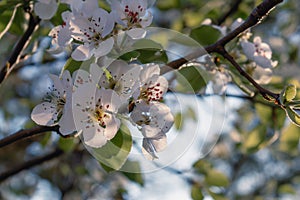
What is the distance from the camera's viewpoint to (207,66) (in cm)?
82

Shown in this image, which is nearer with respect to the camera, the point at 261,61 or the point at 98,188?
the point at 261,61

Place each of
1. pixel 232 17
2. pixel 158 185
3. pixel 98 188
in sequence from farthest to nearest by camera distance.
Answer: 1. pixel 158 185
2. pixel 98 188
3. pixel 232 17

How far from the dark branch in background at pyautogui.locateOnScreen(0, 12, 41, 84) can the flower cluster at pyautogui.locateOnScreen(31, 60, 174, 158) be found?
21 centimetres

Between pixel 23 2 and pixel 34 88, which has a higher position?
pixel 23 2

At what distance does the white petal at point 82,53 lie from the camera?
64cm

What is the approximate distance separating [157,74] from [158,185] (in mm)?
1531

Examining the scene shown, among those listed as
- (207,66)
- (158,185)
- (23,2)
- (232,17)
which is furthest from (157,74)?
(158,185)

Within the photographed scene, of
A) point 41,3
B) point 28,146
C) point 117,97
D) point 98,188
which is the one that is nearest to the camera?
point 117,97

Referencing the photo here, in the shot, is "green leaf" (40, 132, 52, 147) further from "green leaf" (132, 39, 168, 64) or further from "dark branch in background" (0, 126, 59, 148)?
"green leaf" (132, 39, 168, 64)

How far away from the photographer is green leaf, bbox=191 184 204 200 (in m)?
1.17

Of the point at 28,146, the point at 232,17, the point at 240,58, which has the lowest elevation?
the point at 28,146

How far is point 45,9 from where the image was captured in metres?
0.81

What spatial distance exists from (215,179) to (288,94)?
664 mm

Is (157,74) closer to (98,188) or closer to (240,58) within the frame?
(240,58)
